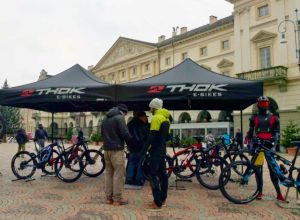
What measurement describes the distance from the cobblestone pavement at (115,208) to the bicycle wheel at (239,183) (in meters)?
0.17

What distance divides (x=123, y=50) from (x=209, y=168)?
5373 centimetres

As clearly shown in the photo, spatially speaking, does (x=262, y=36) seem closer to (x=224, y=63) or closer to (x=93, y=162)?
(x=224, y=63)

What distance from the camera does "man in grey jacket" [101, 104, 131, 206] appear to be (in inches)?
242

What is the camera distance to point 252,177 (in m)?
6.72

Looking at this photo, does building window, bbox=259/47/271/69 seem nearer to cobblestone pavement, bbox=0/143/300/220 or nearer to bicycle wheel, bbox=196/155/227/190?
cobblestone pavement, bbox=0/143/300/220

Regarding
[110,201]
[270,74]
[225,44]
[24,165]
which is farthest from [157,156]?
[225,44]

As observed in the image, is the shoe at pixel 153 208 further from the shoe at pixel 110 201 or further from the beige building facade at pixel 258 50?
the beige building facade at pixel 258 50

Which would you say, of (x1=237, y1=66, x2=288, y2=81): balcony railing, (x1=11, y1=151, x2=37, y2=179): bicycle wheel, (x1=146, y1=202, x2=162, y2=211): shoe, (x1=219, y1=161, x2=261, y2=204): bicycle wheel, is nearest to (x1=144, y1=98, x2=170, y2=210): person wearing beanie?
(x1=146, y1=202, x2=162, y2=211): shoe

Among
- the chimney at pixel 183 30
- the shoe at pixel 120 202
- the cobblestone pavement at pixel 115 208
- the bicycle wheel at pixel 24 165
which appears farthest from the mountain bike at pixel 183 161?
the chimney at pixel 183 30

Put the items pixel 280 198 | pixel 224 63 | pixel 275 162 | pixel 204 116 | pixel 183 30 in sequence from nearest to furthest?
pixel 275 162
pixel 280 198
pixel 224 63
pixel 204 116
pixel 183 30

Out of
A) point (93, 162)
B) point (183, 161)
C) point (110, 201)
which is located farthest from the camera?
point (93, 162)

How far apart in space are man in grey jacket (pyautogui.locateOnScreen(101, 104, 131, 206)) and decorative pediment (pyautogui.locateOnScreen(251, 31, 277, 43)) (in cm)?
2843

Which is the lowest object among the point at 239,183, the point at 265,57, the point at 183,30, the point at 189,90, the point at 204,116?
the point at 239,183

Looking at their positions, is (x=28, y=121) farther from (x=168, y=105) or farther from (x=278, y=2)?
(x=168, y=105)
